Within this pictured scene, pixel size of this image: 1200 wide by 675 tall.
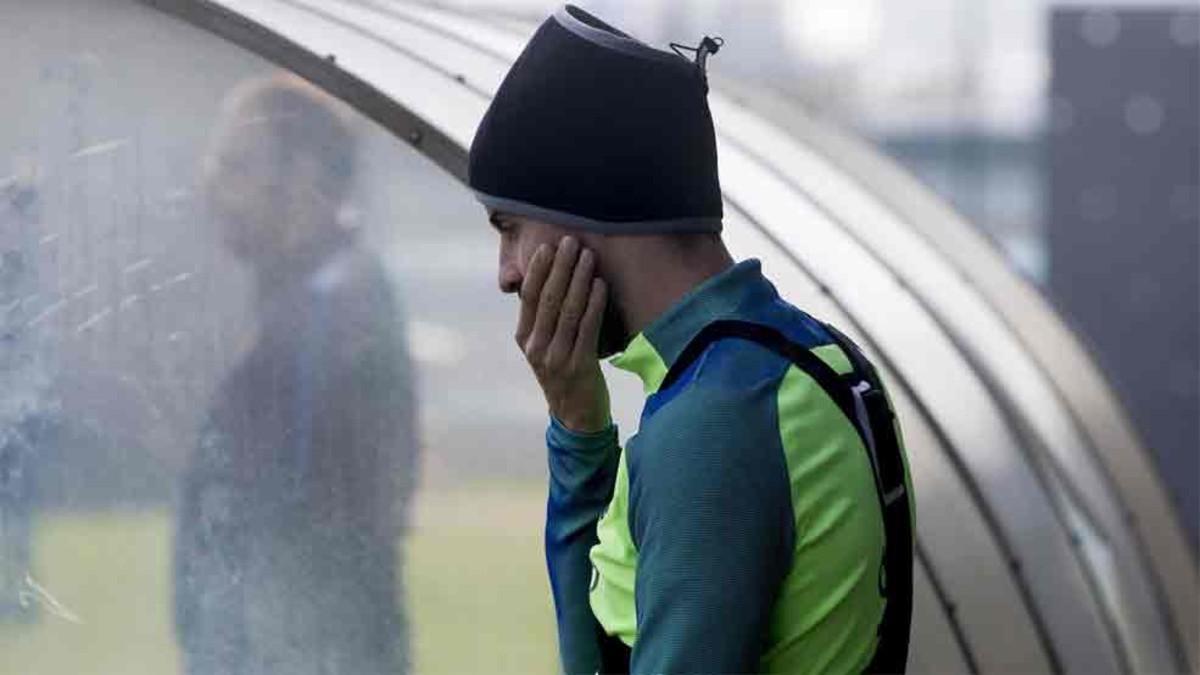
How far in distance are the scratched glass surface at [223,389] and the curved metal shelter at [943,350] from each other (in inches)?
4.8

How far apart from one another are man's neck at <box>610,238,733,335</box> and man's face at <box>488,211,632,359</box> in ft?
0.07

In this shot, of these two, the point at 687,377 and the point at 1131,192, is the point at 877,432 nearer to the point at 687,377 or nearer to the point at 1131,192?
the point at 687,377

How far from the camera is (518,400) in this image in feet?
12.8

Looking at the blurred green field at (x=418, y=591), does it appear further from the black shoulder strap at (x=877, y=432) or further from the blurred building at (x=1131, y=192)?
the blurred building at (x=1131, y=192)

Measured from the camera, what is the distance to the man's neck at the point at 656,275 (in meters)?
2.71

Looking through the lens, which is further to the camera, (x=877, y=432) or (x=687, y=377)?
(x=877, y=432)

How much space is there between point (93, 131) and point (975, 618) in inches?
80.7

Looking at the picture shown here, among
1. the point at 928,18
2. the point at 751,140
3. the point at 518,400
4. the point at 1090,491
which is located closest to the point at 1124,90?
the point at 1090,491

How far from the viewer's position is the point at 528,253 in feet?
8.98

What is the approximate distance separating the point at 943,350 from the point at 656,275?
10.7 feet

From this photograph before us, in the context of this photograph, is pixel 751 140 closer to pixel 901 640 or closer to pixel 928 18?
pixel 901 640

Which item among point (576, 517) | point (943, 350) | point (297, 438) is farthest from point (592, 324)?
point (943, 350)

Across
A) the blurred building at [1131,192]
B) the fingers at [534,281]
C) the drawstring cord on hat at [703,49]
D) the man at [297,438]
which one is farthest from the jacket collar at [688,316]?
the blurred building at [1131,192]

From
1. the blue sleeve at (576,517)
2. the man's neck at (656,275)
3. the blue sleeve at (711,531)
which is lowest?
the blue sleeve at (576,517)
